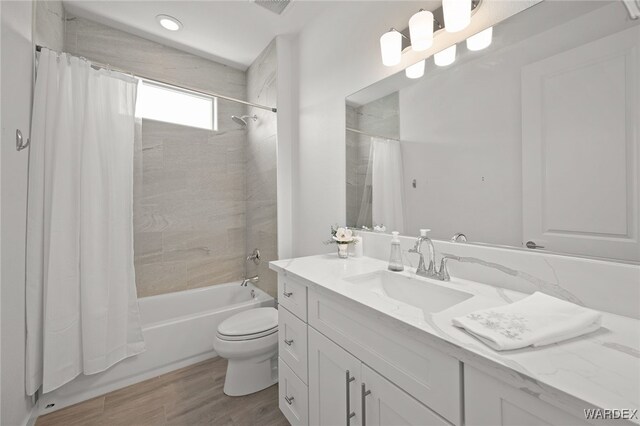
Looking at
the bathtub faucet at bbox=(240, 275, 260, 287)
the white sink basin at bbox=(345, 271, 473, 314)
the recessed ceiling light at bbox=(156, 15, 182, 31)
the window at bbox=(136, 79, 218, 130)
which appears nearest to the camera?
the white sink basin at bbox=(345, 271, 473, 314)

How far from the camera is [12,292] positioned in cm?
122

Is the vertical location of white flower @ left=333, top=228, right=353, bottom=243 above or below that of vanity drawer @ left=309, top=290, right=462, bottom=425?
above

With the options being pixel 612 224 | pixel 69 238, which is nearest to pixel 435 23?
pixel 612 224

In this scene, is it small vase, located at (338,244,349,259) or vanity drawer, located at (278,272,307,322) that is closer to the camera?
vanity drawer, located at (278,272,307,322)

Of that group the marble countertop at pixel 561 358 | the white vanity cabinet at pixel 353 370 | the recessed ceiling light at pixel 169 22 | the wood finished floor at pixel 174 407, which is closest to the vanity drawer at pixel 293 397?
the white vanity cabinet at pixel 353 370

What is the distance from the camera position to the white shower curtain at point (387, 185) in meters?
1.42

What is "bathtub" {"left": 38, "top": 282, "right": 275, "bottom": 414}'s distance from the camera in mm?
1614

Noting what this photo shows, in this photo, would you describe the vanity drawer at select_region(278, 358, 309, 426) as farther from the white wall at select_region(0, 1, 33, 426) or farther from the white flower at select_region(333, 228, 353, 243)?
the white wall at select_region(0, 1, 33, 426)

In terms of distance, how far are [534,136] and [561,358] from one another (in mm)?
730

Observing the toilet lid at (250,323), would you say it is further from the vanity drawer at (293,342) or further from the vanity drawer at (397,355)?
→ the vanity drawer at (397,355)

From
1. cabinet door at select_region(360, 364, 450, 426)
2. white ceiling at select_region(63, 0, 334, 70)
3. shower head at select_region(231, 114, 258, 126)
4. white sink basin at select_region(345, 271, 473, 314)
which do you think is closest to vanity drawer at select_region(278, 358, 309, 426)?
cabinet door at select_region(360, 364, 450, 426)

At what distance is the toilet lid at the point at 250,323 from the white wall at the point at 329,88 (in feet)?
1.82

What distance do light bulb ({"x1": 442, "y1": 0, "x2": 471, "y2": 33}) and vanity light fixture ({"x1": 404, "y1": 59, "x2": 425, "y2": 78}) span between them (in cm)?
19

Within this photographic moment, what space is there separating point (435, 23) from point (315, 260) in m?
1.32
